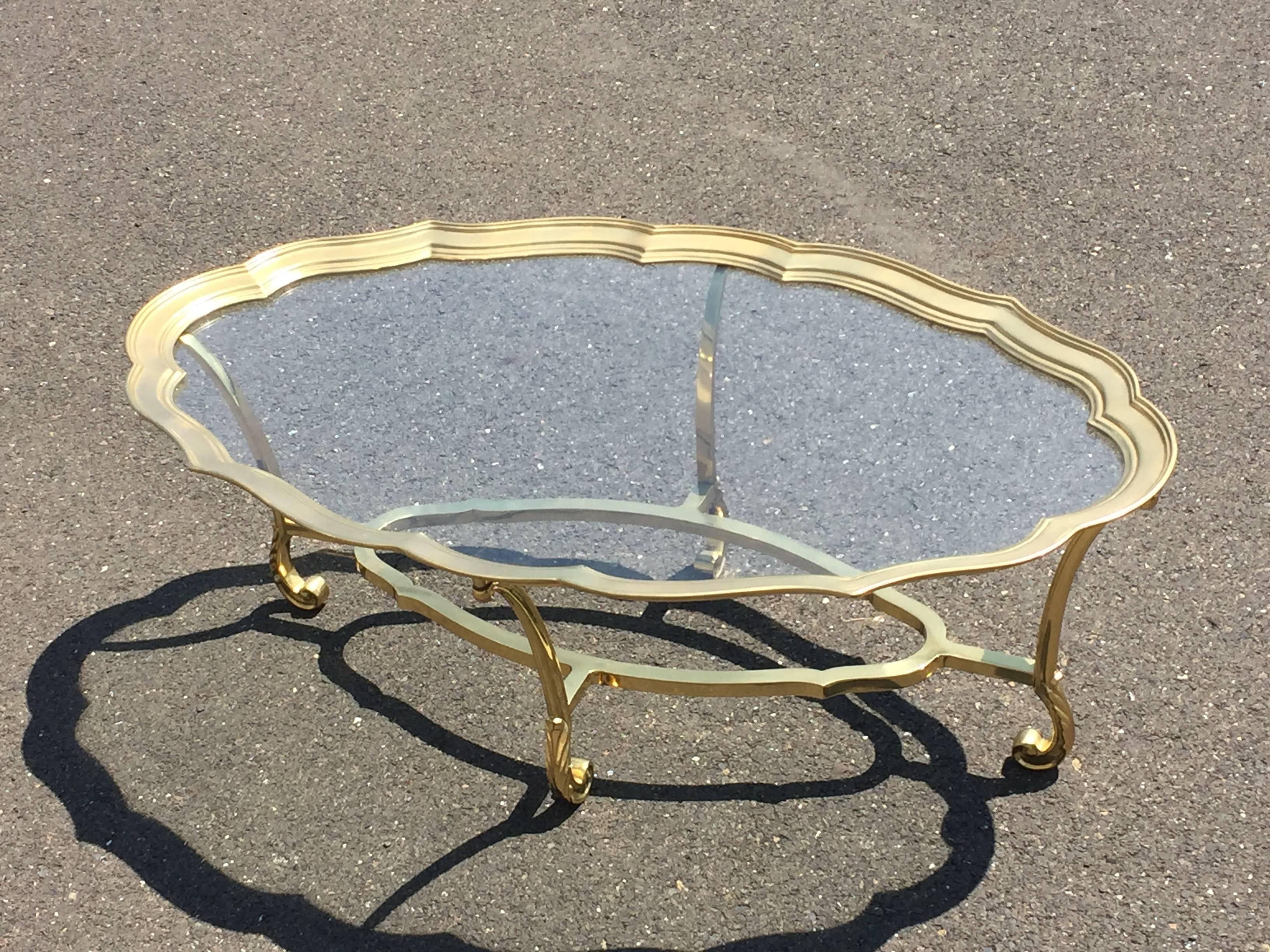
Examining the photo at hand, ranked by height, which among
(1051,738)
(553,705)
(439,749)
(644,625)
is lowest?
(439,749)

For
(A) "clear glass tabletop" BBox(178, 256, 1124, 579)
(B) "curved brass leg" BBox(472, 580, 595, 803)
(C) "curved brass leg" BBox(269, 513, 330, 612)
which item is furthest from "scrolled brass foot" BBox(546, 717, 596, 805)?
(C) "curved brass leg" BBox(269, 513, 330, 612)

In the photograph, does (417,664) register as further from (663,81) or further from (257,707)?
(663,81)

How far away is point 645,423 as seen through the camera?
2.78 meters

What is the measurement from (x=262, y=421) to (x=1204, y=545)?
2066mm

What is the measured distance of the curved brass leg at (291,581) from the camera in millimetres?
3049

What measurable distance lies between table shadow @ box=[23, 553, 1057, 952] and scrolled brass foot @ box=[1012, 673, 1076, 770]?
32 millimetres

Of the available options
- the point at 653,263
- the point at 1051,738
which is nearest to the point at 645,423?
the point at 653,263

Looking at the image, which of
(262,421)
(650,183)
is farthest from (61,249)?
(262,421)

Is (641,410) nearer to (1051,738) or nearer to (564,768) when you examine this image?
(564,768)

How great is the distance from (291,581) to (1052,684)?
1.59m

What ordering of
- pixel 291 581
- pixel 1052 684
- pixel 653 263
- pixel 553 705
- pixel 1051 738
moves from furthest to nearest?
pixel 291 581, pixel 653 263, pixel 1051 738, pixel 1052 684, pixel 553 705

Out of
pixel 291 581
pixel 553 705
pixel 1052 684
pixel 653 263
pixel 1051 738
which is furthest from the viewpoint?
pixel 291 581

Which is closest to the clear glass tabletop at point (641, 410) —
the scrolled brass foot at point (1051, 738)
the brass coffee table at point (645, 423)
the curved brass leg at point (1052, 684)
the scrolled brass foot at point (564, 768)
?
the brass coffee table at point (645, 423)

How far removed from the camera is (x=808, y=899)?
8.29 feet
